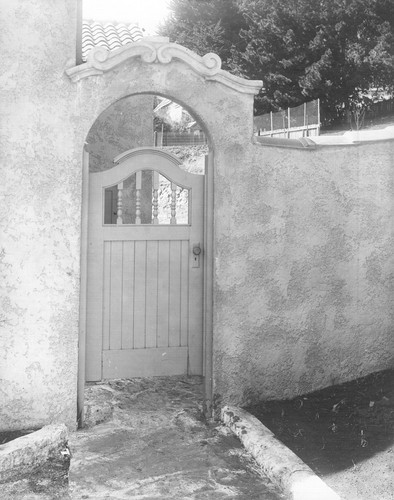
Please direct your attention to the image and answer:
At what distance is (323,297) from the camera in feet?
19.2

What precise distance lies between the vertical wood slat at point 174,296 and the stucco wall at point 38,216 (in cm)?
88

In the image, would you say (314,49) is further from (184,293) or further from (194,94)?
(184,293)

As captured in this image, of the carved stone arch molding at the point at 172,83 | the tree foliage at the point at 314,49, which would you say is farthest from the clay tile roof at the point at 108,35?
the tree foliage at the point at 314,49

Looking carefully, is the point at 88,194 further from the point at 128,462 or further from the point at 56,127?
the point at 128,462

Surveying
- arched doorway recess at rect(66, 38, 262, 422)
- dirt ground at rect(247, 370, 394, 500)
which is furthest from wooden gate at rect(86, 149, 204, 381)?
dirt ground at rect(247, 370, 394, 500)

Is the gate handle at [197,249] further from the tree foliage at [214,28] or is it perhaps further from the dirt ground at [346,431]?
the tree foliage at [214,28]

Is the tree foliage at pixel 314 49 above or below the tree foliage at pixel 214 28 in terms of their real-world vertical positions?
below

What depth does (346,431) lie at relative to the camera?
489cm

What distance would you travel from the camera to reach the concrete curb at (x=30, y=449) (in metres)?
4.20

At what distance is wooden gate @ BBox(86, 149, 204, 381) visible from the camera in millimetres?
5191

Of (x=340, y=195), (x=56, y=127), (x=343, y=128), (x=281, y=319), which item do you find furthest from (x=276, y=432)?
(x=343, y=128)

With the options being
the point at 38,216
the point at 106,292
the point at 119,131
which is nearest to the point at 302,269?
the point at 106,292

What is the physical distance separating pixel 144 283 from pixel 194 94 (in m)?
1.62

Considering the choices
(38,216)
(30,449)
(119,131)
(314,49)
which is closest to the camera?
(30,449)
